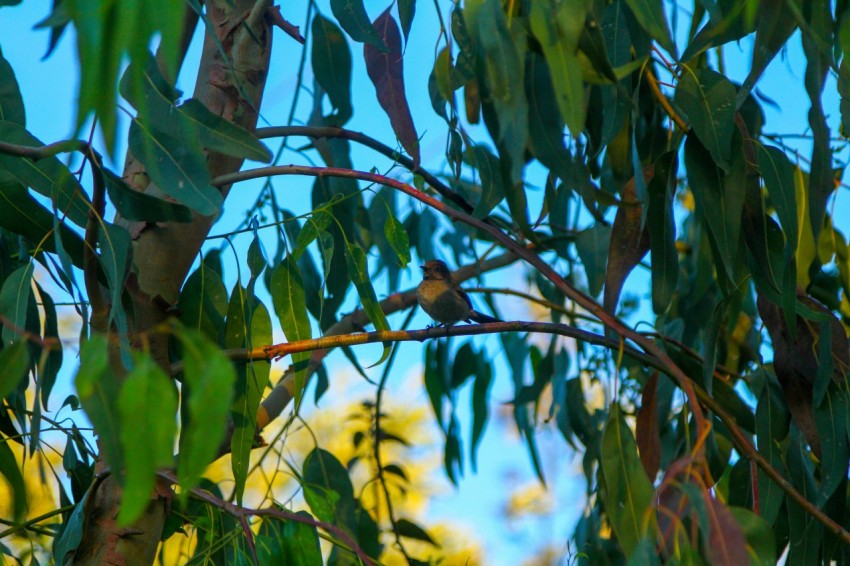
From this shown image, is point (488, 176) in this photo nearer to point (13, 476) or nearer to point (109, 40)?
point (109, 40)

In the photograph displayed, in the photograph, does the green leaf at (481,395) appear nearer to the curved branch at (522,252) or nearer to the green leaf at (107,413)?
the curved branch at (522,252)

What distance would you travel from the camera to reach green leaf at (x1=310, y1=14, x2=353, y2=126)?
2467 mm

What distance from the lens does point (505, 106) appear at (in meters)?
1.27

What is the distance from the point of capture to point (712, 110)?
5.59 ft

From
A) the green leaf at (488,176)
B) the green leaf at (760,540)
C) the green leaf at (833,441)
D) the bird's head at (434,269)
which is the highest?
the bird's head at (434,269)

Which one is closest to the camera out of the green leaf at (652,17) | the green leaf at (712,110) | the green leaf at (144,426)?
the green leaf at (144,426)

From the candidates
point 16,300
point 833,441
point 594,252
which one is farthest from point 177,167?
point 833,441

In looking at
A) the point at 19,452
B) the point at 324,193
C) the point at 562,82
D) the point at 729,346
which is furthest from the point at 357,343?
the point at 19,452

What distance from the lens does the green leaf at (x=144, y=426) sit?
1000 millimetres

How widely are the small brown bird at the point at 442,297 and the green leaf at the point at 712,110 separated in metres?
1.41

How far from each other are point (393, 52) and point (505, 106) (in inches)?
32.3

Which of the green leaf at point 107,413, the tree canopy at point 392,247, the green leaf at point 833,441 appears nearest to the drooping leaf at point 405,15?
the tree canopy at point 392,247

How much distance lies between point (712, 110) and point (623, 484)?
699mm

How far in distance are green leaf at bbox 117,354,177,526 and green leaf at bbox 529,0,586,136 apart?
0.62m
